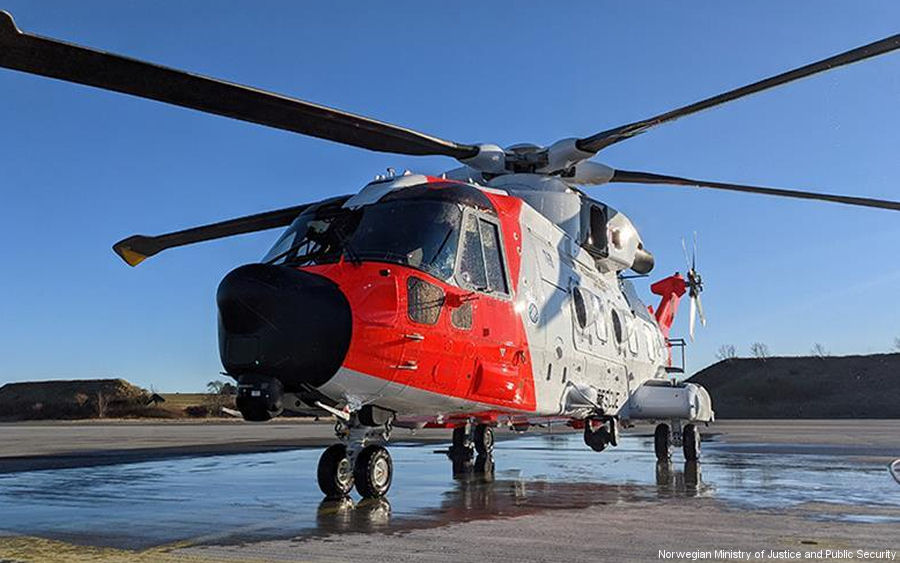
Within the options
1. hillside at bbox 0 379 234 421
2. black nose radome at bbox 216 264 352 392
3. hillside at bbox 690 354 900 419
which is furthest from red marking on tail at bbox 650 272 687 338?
hillside at bbox 690 354 900 419

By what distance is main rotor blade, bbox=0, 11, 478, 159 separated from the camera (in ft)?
18.2

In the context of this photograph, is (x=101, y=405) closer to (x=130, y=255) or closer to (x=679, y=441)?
(x=130, y=255)

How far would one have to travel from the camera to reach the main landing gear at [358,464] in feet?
29.3

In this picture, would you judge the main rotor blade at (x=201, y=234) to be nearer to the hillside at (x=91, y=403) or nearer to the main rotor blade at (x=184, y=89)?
the main rotor blade at (x=184, y=89)

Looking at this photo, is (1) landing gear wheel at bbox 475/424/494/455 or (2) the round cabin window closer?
(2) the round cabin window

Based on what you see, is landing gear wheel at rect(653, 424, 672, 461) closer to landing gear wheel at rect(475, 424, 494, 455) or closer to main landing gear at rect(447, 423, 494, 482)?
landing gear wheel at rect(475, 424, 494, 455)

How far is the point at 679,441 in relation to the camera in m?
15.0

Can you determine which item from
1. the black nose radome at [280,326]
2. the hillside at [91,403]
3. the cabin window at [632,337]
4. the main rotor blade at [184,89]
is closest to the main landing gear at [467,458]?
the cabin window at [632,337]

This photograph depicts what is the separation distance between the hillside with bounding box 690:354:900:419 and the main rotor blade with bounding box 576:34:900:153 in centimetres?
6656

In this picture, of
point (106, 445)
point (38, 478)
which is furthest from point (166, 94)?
point (106, 445)

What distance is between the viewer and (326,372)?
7.61 meters

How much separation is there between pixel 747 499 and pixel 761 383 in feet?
259

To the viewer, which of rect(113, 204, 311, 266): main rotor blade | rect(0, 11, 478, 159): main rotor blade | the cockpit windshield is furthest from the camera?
rect(113, 204, 311, 266): main rotor blade

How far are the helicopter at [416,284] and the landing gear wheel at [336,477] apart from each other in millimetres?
25
